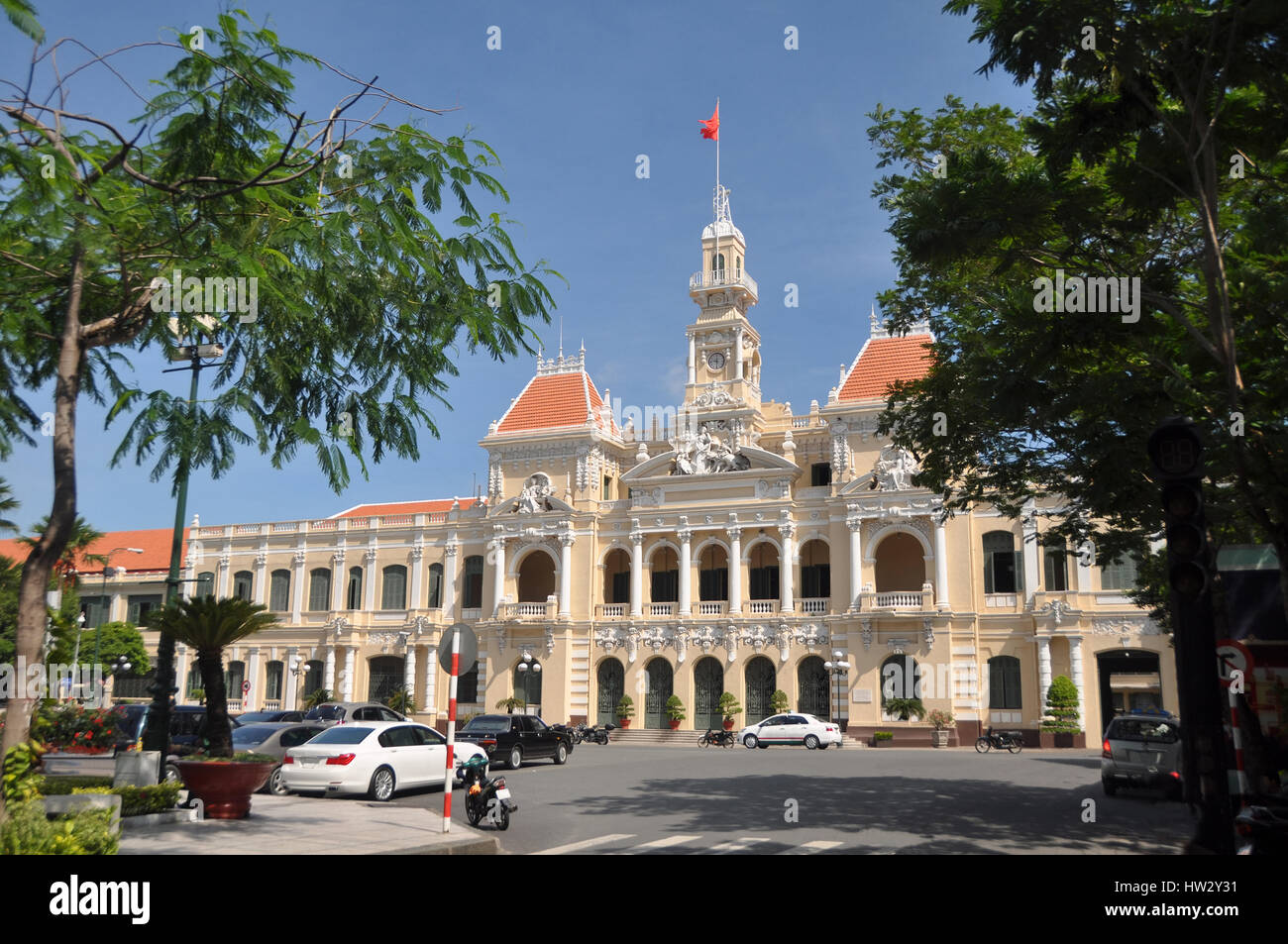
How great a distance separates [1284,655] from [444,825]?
14.7 meters

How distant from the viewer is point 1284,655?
17.8 m

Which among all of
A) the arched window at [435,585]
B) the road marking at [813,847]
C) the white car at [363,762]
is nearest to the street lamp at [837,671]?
the arched window at [435,585]

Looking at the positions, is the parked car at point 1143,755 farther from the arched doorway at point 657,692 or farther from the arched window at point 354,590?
the arched window at point 354,590

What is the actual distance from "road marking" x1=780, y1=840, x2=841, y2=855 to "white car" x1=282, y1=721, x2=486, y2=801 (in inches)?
260

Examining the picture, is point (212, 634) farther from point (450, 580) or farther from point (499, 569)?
point (450, 580)

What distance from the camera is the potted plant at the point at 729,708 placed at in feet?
141

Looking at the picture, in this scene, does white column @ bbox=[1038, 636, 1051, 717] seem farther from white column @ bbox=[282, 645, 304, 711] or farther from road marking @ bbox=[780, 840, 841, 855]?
white column @ bbox=[282, 645, 304, 711]

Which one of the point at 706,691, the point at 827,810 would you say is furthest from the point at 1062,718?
the point at 827,810

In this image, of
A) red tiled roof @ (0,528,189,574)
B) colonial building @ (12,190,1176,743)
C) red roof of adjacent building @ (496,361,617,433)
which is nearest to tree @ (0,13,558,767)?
colonial building @ (12,190,1176,743)

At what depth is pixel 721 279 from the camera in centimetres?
4903

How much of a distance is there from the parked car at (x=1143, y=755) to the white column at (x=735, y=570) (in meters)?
26.1

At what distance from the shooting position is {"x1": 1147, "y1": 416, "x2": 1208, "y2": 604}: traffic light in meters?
6.46
